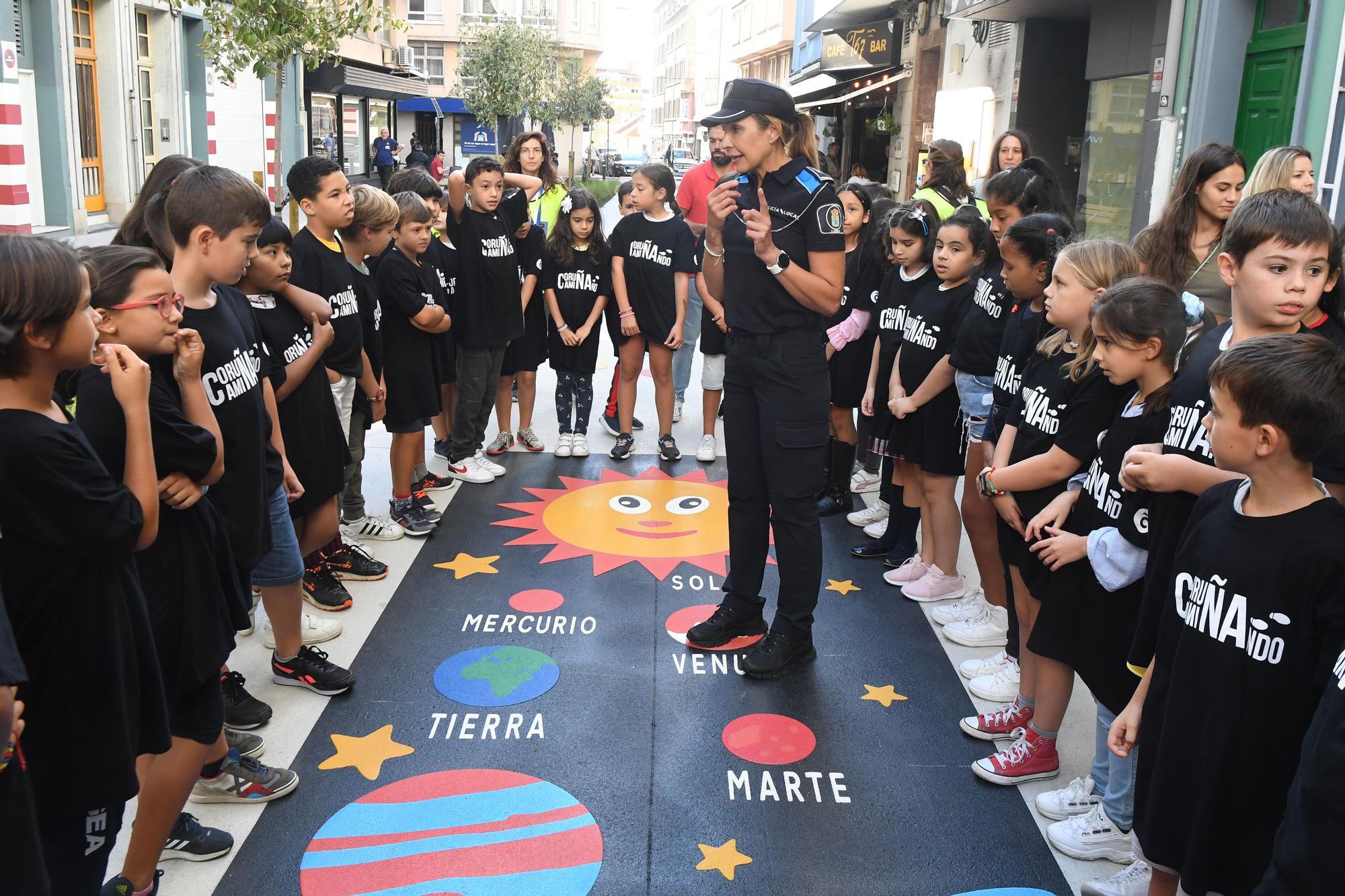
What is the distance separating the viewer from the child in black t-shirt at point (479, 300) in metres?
5.71

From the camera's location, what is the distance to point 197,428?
2.46 metres

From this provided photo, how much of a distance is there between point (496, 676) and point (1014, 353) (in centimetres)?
207

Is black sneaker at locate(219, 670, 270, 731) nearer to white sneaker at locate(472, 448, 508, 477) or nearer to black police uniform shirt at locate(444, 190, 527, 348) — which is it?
white sneaker at locate(472, 448, 508, 477)

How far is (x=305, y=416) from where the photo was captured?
3727 millimetres

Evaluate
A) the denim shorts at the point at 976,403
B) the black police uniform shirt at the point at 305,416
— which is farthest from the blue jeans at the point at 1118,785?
the black police uniform shirt at the point at 305,416

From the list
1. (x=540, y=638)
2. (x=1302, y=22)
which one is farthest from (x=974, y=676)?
(x=1302, y=22)

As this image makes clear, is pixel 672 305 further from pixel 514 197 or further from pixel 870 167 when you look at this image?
pixel 870 167

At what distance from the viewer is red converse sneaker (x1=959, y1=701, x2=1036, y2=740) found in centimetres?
335

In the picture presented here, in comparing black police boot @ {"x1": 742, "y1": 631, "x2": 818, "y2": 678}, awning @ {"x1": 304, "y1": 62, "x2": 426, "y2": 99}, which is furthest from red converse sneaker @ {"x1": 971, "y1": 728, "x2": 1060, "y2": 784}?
awning @ {"x1": 304, "y1": 62, "x2": 426, "y2": 99}

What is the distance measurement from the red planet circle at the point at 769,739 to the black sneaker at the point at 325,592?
171 centimetres

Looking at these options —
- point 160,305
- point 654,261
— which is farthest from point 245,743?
point 654,261

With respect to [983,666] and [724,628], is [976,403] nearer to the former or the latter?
[983,666]

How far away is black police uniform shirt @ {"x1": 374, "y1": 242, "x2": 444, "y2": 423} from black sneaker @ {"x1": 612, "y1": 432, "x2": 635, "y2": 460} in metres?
1.50

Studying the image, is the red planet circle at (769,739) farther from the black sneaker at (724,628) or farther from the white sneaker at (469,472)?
the white sneaker at (469,472)
